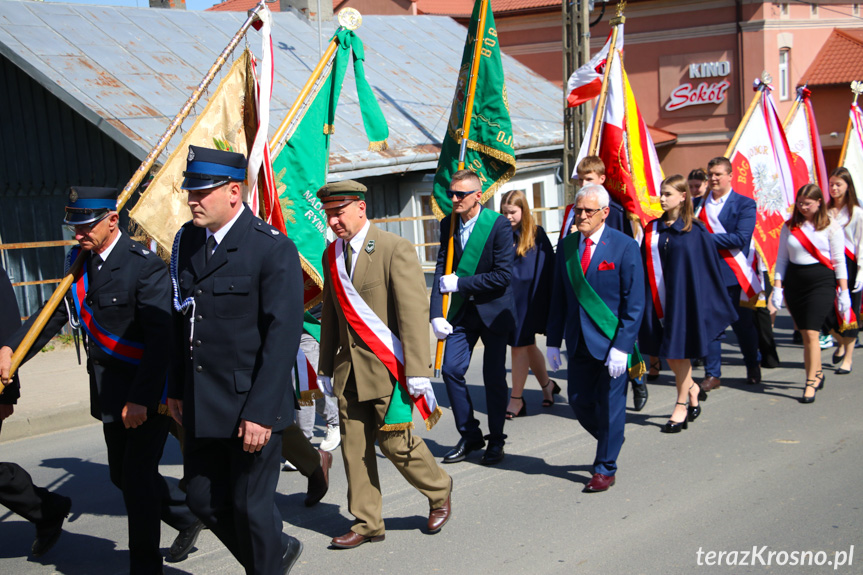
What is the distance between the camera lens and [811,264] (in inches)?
310

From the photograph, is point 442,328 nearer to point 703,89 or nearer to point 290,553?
point 290,553

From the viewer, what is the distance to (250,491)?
142 inches

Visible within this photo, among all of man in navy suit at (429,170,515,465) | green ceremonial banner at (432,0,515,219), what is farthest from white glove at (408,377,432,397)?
green ceremonial banner at (432,0,515,219)

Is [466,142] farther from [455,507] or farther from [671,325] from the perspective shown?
[455,507]

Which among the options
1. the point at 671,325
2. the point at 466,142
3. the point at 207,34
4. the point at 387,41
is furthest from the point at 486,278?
the point at 387,41

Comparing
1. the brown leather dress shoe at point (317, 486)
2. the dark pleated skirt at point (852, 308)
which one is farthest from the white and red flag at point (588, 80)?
the brown leather dress shoe at point (317, 486)

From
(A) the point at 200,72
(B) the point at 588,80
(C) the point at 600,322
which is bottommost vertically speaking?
(C) the point at 600,322

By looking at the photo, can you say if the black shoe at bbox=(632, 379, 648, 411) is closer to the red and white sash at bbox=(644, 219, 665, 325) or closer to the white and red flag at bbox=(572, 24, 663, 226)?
the red and white sash at bbox=(644, 219, 665, 325)

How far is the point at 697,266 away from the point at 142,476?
181 inches

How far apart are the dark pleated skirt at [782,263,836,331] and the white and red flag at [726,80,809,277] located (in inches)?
75.2

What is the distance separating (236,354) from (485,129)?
12.6 feet

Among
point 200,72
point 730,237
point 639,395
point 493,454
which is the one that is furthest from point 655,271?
point 200,72

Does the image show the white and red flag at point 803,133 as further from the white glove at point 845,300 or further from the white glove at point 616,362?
the white glove at point 616,362

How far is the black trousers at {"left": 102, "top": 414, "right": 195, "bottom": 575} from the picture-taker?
4117 mm
